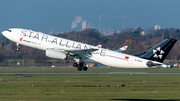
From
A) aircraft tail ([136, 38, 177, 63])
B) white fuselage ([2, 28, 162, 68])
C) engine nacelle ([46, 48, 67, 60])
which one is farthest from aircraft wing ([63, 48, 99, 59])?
aircraft tail ([136, 38, 177, 63])

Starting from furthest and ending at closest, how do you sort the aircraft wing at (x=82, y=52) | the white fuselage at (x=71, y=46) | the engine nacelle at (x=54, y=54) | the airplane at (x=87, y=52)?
the white fuselage at (x=71, y=46), the airplane at (x=87, y=52), the aircraft wing at (x=82, y=52), the engine nacelle at (x=54, y=54)

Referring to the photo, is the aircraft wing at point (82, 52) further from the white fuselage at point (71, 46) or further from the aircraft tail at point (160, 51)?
the aircraft tail at point (160, 51)

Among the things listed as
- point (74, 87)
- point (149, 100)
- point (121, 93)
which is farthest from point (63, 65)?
point (149, 100)

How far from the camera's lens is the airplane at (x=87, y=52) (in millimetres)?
57938

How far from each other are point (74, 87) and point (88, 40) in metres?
135

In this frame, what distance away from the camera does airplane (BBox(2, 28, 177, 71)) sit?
5794 cm

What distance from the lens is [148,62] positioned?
192 feet

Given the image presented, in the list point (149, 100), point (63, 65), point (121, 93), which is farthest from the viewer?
point (63, 65)

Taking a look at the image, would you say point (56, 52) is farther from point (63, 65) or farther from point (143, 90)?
point (63, 65)

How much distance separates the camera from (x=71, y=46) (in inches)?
2298

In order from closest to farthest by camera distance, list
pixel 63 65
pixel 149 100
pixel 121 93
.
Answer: pixel 149 100
pixel 121 93
pixel 63 65

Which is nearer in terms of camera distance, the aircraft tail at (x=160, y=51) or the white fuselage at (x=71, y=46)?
the aircraft tail at (x=160, y=51)

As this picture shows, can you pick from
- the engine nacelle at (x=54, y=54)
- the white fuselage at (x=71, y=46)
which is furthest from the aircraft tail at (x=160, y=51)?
the engine nacelle at (x=54, y=54)

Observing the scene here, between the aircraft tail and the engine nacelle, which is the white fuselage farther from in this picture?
the aircraft tail
